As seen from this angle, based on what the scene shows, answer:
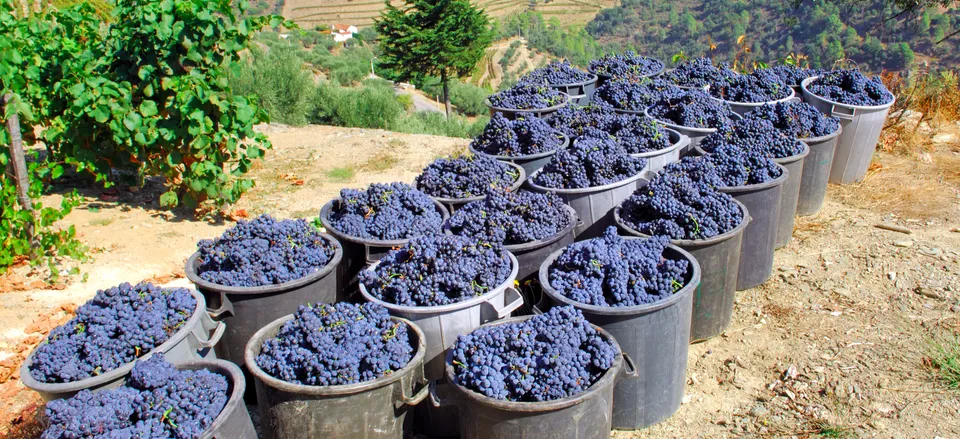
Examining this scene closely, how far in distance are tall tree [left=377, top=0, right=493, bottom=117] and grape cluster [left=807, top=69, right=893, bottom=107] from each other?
16.7 metres

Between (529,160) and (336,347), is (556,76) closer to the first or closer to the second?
(529,160)

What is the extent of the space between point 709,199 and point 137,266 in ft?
14.2

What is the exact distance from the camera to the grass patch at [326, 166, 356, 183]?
764 centimetres

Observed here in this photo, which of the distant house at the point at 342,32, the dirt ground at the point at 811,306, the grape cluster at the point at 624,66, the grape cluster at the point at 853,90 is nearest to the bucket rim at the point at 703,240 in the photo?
the dirt ground at the point at 811,306

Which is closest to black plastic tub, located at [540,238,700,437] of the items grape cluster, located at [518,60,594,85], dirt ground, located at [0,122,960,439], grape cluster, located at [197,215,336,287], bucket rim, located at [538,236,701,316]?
bucket rim, located at [538,236,701,316]

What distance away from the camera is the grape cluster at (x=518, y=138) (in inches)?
217

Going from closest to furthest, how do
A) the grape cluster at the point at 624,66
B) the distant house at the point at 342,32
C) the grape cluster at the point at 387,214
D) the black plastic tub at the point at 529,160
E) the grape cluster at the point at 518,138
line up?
the grape cluster at the point at 387,214, the black plastic tub at the point at 529,160, the grape cluster at the point at 518,138, the grape cluster at the point at 624,66, the distant house at the point at 342,32

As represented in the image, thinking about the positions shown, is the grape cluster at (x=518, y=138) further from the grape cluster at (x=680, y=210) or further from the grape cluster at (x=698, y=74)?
the grape cluster at (x=698, y=74)

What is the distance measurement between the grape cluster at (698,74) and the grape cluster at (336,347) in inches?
221

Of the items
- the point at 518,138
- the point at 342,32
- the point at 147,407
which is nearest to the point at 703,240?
the point at 518,138

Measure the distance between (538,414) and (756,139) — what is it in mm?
3632

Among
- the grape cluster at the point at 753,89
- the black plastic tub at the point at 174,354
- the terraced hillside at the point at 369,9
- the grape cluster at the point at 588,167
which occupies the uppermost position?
the terraced hillside at the point at 369,9

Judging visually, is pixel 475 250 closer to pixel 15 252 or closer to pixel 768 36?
pixel 15 252

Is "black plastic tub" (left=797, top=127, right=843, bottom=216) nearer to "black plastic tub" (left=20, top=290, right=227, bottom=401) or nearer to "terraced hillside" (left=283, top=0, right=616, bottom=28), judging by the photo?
"black plastic tub" (left=20, top=290, right=227, bottom=401)
